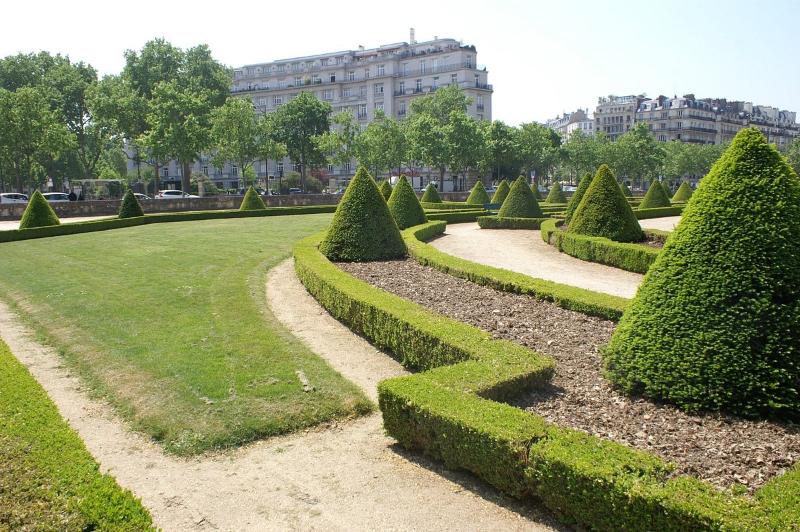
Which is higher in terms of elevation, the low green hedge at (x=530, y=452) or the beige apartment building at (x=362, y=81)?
the beige apartment building at (x=362, y=81)

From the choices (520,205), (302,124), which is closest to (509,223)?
(520,205)

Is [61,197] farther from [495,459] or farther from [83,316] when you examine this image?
[495,459]

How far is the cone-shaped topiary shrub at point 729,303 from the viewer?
5188 millimetres

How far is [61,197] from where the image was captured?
46.7 m

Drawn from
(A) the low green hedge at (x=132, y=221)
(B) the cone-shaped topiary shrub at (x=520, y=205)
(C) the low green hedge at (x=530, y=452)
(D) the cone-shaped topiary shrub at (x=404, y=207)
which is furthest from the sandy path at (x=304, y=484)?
(B) the cone-shaped topiary shrub at (x=520, y=205)

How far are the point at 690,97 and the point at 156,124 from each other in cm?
10713

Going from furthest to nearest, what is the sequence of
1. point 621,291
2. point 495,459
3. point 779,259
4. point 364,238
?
point 364,238 → point 621,291 → point 779,259 → point 495,459

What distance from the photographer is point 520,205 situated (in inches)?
1086

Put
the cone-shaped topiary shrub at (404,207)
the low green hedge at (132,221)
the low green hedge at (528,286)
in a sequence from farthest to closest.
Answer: the low green hedge at (132,221) → the cone-shaped topiary shrub at (404,207) → the low green hedge at (528,286)

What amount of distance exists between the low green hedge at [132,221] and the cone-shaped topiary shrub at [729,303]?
25.9m

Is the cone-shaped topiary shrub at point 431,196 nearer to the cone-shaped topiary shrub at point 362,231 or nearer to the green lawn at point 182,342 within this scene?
the green lawn at point 182,342

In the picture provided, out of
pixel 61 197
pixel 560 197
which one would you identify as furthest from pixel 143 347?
pixel 61 197

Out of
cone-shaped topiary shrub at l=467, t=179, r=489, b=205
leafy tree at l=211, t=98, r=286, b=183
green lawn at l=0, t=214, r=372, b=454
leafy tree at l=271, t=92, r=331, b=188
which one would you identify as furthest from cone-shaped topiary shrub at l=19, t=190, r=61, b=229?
leafy tree at l=271, t=92, r=331, b=188

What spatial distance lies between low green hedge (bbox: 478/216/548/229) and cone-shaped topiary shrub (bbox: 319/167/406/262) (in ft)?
41.5
